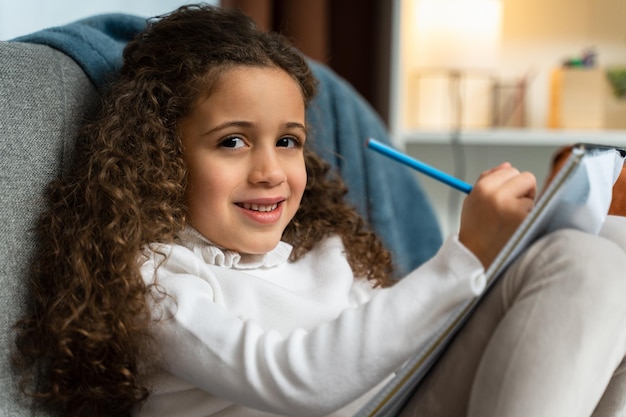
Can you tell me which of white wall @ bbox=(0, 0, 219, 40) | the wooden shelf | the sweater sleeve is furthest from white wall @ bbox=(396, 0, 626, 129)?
the sweater sleeve

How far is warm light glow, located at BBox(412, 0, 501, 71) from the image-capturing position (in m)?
2.32

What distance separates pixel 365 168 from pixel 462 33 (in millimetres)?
871

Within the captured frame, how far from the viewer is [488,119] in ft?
8.61

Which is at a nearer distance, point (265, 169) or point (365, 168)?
point (265, 169)

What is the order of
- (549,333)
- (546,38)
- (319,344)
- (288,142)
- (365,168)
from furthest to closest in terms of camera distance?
(546,38) → (365,168) → (288,142) → (319,344) → (549,333)

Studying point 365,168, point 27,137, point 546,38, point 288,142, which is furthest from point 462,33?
point 27,137

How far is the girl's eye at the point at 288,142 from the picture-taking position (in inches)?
43.4

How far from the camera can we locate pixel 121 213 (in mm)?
994

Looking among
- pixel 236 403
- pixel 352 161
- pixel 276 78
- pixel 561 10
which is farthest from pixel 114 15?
pixel 561 10

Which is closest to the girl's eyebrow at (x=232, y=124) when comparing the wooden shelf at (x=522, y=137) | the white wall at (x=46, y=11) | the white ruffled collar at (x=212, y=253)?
the white ruffled collar at (x=212, y=253)

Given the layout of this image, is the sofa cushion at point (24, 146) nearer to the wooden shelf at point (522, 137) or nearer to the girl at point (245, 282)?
the girl at point (245, 282)

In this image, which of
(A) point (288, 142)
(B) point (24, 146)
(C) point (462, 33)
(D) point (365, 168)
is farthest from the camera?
(C) point (462, 33)

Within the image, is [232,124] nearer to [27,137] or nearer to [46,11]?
[27,137]

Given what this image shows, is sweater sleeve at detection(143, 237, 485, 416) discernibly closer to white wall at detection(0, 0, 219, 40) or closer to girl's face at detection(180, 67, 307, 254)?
girl's face at detection(180, 67, 307, 254)
